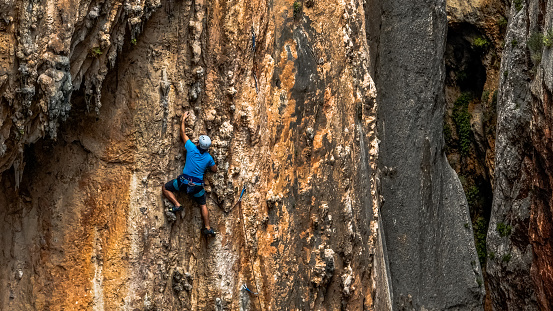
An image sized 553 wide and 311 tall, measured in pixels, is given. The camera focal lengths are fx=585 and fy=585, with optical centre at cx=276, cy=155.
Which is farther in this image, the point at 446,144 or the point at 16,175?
the point at 446,144

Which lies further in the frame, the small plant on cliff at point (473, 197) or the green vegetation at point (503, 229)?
the small plant on cliff at point (473, 197)

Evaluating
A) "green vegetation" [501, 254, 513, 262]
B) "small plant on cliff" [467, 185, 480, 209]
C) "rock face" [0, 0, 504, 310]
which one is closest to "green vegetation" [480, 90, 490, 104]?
"small plant on cliff" [467, 185, 480, 209]

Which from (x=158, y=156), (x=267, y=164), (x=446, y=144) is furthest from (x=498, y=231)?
(x=158, y=156)

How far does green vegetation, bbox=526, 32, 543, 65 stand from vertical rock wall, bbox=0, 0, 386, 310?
3969 millimetres

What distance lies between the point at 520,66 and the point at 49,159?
946 centimetres

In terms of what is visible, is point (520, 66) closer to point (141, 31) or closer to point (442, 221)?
point (442, 221)

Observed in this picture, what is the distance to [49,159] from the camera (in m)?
9.29

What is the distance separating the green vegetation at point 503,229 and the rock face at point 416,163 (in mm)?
1419

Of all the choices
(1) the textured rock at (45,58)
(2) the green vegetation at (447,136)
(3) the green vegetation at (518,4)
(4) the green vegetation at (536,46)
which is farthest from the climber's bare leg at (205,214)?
(2) the green vegetation at (447,136)

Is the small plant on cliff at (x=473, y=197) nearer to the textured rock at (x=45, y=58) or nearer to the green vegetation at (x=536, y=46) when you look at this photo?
the green vegetation at (x=536, y=46)

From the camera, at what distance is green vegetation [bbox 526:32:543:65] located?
11.5 m

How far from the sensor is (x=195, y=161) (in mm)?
9250

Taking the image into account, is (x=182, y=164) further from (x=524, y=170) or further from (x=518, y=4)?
(x=518, y=4)

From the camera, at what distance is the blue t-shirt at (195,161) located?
922cm
